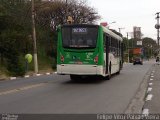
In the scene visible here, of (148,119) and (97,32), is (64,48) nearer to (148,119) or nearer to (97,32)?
(97,32)

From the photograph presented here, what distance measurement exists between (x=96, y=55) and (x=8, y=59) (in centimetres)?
1474

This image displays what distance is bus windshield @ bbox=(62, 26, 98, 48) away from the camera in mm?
23641

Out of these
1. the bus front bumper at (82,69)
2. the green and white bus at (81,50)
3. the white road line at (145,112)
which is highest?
the green and white bus at (81,50)

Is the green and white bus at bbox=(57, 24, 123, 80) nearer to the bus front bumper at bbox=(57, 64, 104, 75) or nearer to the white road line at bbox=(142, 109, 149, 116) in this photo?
the bus front bumper at bbox=(57, 64, 104, 75)

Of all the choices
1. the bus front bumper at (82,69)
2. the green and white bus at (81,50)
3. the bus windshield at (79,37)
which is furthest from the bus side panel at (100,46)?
the bus front bumper at (82,69)

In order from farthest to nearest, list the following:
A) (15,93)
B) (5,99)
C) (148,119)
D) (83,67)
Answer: (83,67) < (15,93) < (5,99) < (148,119)

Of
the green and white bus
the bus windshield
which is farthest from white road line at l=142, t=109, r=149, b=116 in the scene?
the bus windshield

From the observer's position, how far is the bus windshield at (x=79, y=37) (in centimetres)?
2364

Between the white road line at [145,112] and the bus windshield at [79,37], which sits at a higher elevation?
the bus windshield at [79,37]

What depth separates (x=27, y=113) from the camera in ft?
39.0

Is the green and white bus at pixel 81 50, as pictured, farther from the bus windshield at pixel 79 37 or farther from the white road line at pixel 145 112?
A: the white road line at pixel 145 112

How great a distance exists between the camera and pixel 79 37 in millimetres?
23750

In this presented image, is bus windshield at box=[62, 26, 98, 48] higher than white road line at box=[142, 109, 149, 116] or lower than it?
higher

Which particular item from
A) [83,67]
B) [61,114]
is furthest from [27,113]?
[83,67]
